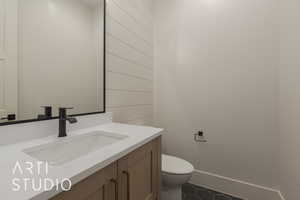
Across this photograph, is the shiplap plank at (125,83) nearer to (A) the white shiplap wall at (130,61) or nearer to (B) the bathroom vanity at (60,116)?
(A) the white shiplap wall at (130,61)

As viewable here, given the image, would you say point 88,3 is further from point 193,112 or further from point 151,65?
point 193,112

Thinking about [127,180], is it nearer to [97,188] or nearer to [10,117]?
[97,188]

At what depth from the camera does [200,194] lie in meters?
1.69

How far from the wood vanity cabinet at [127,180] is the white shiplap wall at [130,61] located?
2.03ft

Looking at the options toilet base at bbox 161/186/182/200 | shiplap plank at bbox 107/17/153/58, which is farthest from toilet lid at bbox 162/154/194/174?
shiplap plank at bbox 107/17/153/58

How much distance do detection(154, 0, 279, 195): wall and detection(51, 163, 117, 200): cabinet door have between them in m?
1.41

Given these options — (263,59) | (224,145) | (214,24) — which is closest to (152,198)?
(224,145)

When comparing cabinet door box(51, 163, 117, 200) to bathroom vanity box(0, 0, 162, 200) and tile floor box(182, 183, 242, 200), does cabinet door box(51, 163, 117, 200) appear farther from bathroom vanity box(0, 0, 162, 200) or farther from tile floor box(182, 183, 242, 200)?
tile floor box(182, 183, 242, 200)

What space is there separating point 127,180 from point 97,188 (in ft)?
0.66

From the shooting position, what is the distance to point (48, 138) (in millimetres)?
870

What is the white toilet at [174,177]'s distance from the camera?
133 cm

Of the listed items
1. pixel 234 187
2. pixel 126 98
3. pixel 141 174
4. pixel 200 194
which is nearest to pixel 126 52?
pixel 126 98

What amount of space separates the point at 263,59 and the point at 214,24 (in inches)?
25.3

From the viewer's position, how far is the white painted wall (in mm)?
862
